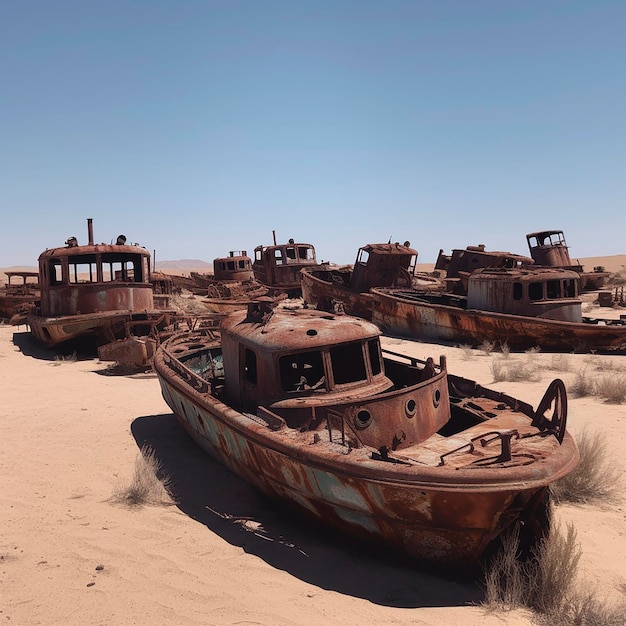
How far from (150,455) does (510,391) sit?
6416mm

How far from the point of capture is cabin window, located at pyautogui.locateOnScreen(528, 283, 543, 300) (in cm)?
1466

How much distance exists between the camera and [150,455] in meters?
7.18

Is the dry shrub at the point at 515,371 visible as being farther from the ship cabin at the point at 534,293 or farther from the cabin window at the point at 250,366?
the cabin window at the point at 250,366

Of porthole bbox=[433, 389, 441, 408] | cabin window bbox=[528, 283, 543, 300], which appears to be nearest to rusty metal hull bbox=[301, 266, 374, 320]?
cabin window bbox=[528, 283, 543, 300]

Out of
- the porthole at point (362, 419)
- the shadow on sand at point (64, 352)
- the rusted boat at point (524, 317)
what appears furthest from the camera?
the shadow on sand at point (64, 352)

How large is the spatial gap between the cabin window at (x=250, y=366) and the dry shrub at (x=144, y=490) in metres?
1.48

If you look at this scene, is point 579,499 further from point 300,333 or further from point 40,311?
point 40,311

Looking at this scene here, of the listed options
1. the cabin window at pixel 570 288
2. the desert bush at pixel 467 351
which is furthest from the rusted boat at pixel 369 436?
the cabin window at pixel 570 288

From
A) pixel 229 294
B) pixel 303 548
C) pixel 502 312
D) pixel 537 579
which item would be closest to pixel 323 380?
pixel 303 548

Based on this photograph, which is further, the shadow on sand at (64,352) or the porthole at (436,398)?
the shadow on sand at (64,352)

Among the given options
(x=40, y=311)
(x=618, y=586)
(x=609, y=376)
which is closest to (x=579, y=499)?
(x=618, y=586)

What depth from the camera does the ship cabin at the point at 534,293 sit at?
14.5 m

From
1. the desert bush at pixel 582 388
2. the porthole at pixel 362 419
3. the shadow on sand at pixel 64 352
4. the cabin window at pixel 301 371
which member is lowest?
the desert bush at pixel 582 388

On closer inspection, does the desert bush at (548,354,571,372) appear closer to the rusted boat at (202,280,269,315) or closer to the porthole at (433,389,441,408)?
the porthole at (433,389,441,408)
